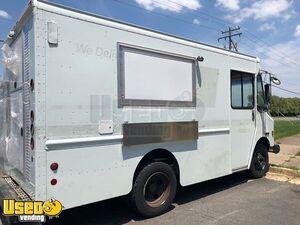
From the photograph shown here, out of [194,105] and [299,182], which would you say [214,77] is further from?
[299,182]

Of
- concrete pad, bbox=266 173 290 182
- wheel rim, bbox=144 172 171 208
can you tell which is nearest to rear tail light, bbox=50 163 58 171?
wheel rim, bbox=144 172 171 208

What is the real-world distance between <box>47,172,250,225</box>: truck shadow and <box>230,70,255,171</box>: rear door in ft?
2.49

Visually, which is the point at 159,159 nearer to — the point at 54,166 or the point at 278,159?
the point at 54,166

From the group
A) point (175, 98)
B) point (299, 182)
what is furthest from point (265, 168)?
point (175, 98)

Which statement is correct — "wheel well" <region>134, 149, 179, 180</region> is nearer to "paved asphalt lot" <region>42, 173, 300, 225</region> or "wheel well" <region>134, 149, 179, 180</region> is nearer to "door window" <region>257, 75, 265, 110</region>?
"paved asphalt lot" <region>42, 173, 300, 225</region>

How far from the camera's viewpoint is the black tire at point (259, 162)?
7492 mm

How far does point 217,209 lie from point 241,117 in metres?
2.27

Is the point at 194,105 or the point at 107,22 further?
the point at 194,105

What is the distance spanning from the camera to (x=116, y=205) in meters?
5.67

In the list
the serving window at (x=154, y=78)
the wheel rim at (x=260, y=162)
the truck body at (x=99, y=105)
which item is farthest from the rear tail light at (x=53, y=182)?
the wheel rim at (x=260, y=162)

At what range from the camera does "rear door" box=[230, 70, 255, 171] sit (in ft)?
21.9

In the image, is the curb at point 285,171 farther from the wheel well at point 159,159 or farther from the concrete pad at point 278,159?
the wheel well at point 159,159

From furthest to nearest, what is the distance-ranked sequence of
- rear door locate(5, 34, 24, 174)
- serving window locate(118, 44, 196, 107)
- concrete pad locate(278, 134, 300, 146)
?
1. concrete pad locate(278, 134, 300, 146)
2. serving window locate(118, 44, 196, 107)
3. rear door locate(5, 34, 24, 174)

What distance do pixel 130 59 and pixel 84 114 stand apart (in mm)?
1126
